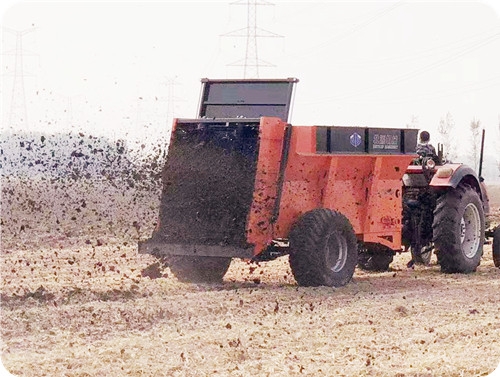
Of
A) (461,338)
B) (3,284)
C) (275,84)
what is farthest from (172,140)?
(461,338)

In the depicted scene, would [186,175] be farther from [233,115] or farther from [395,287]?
[395,287]

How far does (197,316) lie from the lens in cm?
886

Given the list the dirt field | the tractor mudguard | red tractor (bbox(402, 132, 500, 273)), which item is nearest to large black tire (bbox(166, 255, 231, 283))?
the dirt field

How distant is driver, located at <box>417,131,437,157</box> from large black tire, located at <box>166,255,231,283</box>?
9.82 ft

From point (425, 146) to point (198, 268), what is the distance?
3472mm

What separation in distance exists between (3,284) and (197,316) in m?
2.97

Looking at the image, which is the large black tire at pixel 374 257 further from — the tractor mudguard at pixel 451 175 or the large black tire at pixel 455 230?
the tractor mudguard at pixel 451 175

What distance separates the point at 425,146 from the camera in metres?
13.1

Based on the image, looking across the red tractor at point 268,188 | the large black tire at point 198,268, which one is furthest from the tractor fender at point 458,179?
the large black tire at point 198,268

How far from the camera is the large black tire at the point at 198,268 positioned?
11.5 m

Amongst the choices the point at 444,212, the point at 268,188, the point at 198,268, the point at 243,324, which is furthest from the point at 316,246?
the point at 444,212

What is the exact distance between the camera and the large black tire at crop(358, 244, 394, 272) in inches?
492

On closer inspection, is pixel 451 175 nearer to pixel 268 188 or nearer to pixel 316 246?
pixel 316 246

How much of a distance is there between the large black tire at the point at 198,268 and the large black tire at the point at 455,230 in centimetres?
271
